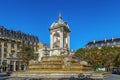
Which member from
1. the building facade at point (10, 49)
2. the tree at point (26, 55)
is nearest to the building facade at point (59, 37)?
the tree at point (26, 55)

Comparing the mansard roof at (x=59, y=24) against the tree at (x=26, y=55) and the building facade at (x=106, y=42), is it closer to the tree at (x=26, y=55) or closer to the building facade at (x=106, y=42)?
the tree at (x=26, y=55)

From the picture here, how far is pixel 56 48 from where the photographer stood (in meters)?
40.6

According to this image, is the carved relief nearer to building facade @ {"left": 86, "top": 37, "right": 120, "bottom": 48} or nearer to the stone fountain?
the stone fountain

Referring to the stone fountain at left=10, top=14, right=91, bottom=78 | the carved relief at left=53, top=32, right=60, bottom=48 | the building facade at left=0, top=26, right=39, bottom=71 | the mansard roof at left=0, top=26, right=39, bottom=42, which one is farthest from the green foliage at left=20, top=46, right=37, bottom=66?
the carved relief at left=53, top=32, right=60, bottom=48

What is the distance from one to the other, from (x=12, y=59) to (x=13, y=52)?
5.30m

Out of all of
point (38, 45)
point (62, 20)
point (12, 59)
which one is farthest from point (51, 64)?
point (38, 45)

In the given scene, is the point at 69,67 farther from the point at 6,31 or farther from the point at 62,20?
the point at 6,31

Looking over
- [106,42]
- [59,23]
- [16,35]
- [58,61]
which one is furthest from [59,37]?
[106,42]

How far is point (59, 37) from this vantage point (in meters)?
41.7

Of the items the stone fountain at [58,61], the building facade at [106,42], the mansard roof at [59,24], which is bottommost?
the stone fountain at [58,61]

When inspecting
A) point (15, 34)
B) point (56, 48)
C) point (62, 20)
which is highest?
point (15, 34)

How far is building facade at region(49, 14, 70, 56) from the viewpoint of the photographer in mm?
40594

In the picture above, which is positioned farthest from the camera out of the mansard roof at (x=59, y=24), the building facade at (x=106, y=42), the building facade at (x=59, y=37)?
the building facade at (x=106, y=42)

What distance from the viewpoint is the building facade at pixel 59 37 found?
40.6m
